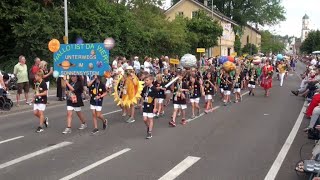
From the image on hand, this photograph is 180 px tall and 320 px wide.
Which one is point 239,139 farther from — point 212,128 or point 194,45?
point 194,45

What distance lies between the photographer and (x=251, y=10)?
8250 cm

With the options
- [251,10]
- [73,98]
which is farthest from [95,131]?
[251,10]

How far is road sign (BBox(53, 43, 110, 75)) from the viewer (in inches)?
483

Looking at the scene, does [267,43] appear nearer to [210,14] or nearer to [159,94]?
[210,14]

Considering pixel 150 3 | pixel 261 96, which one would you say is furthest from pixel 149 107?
pixel 150 3

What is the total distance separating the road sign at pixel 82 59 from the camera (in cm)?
1226

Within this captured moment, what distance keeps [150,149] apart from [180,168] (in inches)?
65.6

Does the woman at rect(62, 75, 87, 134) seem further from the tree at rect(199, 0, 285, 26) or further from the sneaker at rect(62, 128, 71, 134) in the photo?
the tree at rect(199, 0, 285, 26)

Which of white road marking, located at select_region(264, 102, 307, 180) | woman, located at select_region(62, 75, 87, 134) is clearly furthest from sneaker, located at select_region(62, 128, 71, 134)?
white road marking, located at select_region(264, 102, 307, 180)

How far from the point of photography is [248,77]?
957 inches

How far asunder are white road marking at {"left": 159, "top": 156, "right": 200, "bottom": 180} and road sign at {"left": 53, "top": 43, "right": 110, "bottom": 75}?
440 cm

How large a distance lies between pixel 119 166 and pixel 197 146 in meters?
2.47

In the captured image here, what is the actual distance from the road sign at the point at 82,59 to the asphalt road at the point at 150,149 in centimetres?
165

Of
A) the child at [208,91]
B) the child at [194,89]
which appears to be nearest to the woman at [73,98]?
the child at [194,89]
